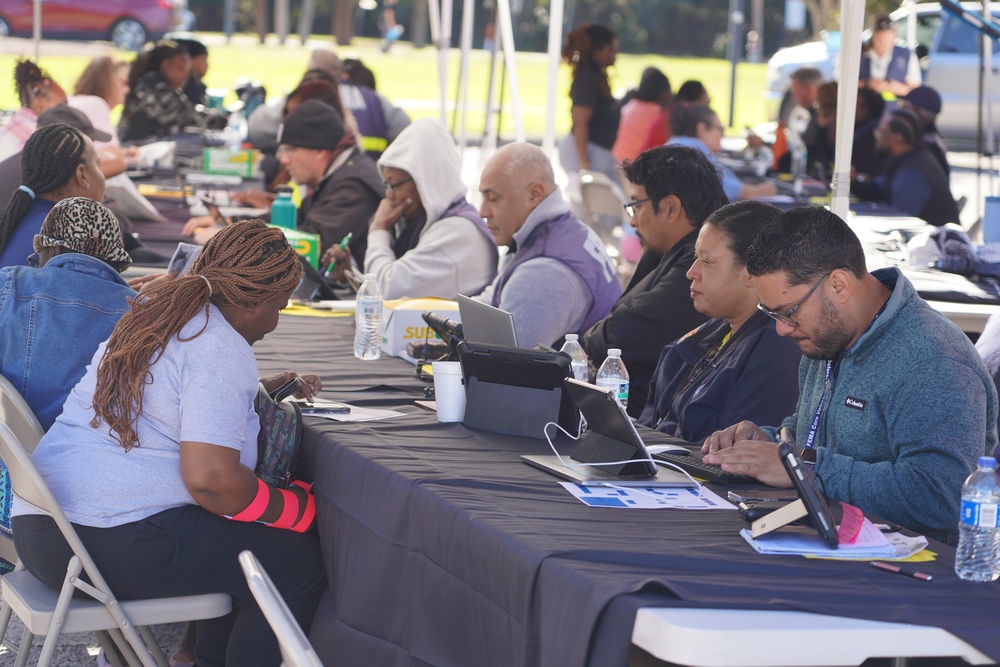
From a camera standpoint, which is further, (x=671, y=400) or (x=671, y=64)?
(x=671, y=64)

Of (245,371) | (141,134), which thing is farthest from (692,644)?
(141,134)

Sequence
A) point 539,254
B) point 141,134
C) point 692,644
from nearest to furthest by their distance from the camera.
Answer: point 692,644 < point 539,254 < point 141,134

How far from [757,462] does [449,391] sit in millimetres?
805

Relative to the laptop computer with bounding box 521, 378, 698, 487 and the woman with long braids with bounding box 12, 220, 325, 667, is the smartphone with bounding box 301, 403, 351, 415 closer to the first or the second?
the woman with long braids with bounding box 12, 220, 325, 667

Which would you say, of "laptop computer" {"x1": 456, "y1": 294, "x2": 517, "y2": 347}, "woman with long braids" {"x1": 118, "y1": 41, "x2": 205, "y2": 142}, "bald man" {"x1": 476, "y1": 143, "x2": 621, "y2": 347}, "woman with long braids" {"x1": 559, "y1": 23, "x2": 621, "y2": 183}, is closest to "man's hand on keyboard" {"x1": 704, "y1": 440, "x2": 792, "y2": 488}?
"laptop computer" {"x1": 456, "y1": 294, "x2": 517, "y2": 347}

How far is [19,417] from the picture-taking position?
261cm

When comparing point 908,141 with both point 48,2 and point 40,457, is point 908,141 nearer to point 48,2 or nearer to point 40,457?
point 40,457

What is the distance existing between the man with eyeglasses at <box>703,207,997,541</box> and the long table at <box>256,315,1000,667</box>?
0.19 meters

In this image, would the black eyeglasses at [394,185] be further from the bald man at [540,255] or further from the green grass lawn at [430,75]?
the green grass lawn at [430,75]

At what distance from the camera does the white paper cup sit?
9.25 feet

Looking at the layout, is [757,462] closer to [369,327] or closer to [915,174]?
[369,327]

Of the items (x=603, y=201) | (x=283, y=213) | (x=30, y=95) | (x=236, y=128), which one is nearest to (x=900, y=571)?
(x=283, y=213)

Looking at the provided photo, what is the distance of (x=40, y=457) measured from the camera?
243cm

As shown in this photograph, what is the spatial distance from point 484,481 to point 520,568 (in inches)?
16.9
